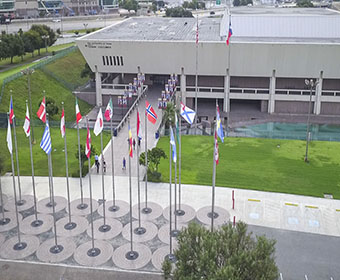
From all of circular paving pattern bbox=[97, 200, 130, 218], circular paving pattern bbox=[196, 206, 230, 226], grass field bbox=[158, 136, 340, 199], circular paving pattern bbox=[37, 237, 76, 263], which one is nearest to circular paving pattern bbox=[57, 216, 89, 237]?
circular paving pattern bbox=[37, 237, 76, 263]

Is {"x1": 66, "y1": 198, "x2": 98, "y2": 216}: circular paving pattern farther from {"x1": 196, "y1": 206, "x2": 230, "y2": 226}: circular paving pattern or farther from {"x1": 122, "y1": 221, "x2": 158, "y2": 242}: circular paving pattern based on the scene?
{"x1": 196, "y1": 206, "x2": 230, "y2": 226}: circular paving pattern

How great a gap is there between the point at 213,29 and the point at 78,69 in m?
24.6

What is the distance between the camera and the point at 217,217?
3350 centimetres

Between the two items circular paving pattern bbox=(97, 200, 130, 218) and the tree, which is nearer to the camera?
the tree

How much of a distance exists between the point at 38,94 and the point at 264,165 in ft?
113

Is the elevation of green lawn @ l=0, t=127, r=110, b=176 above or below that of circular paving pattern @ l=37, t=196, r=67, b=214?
above

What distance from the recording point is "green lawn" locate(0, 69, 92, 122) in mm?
56094

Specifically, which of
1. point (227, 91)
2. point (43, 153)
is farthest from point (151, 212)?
point (227, 91)

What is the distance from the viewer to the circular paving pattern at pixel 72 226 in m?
31.1

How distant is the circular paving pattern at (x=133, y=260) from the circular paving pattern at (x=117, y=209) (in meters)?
4.28

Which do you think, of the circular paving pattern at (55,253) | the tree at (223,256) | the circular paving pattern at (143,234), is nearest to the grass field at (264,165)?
the circular paving pattern at (143,234)

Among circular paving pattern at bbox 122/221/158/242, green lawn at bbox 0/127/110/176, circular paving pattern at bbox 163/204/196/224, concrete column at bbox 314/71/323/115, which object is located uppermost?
concrete column at bbox 314/71/323/115

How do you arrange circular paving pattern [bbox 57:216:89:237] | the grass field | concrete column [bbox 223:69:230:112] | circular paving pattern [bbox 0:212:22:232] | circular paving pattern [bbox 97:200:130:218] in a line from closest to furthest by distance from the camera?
1. circular paving pattern [bbox 57:216:89:237]
2. circular paving pattern [bbox 0:212:22:232]
3. circular paving pattern [bbox 97:200:130:218]
4. the grass field
5. concrete column [bbox 223:69:230:112]

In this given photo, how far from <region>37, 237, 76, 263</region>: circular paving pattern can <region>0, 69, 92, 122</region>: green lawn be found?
2835cm
